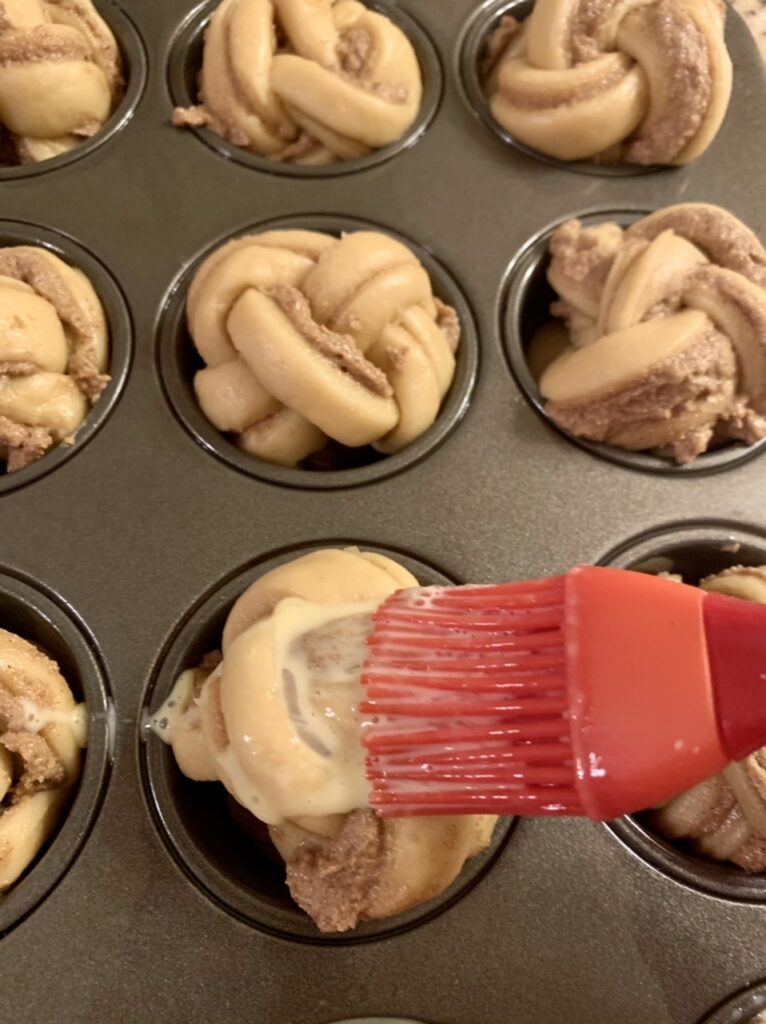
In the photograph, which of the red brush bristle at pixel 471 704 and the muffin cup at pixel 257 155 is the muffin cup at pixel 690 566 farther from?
the muffin cup at pixel 257 155

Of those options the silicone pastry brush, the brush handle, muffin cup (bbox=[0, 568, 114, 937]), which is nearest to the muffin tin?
muffin cup (bbox=[0, 568, 114, 937])

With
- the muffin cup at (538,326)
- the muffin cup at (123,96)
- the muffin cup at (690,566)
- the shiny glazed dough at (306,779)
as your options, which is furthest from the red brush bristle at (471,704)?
the muffin cup at (123,96)

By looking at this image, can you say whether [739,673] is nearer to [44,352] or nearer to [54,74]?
[44,352]

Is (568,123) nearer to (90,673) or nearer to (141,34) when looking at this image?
(141,34)

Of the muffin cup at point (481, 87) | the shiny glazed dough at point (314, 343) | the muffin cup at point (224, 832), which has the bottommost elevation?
the muffin cup at point (224, 832)

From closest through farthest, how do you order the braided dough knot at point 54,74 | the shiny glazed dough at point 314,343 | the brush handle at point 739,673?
the brush handle at point 739,673
the shiny glazed dough at point 314,343
the braided dough knot at point 54,74

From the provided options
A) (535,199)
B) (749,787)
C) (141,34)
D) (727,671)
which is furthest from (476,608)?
(141,34)

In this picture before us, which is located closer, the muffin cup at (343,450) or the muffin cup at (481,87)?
the muffin cup at (343,450)
